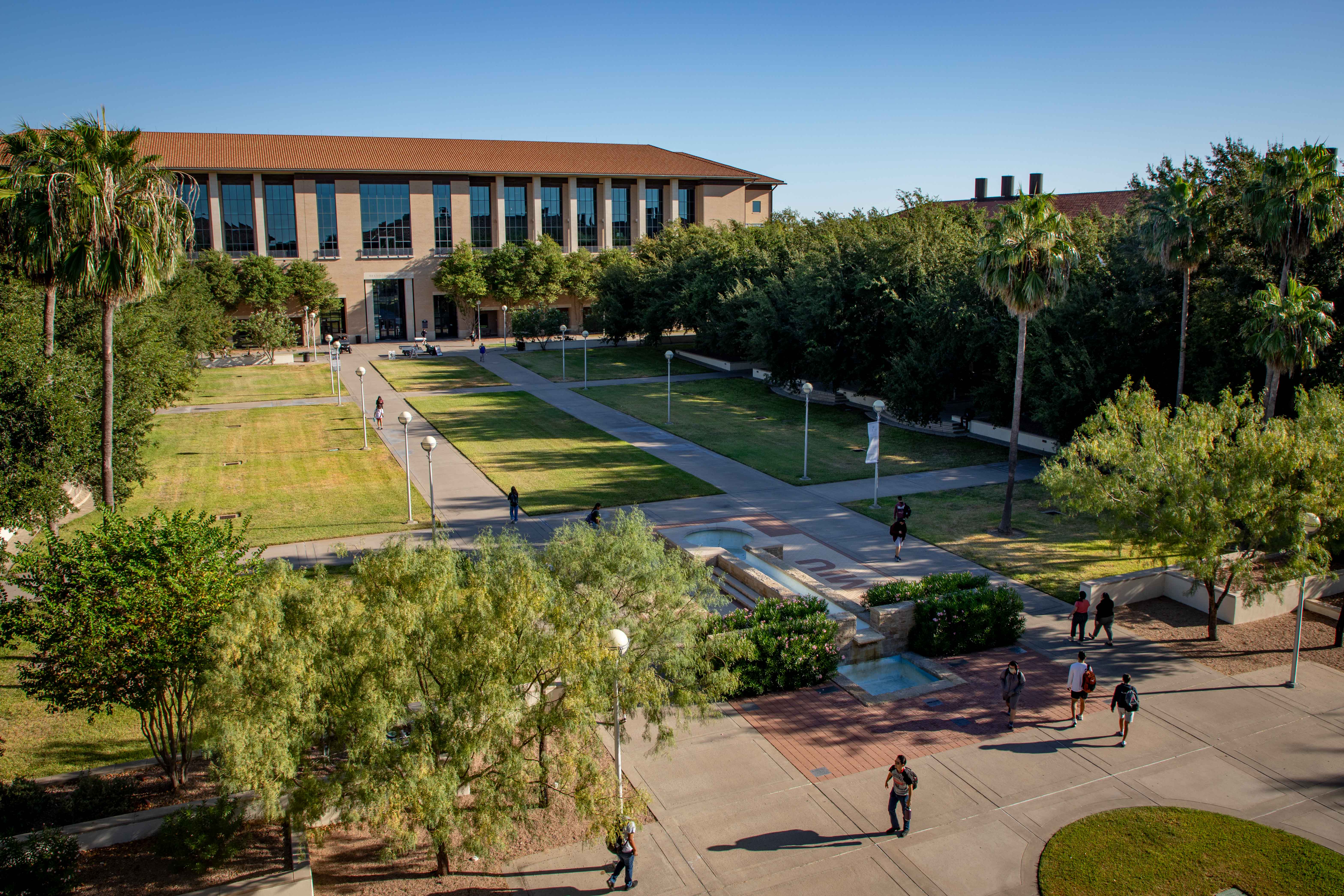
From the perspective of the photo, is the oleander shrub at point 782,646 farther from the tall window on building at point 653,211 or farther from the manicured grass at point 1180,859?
A: the tall window on building at point 653,211

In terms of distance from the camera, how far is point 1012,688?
15.1 metres

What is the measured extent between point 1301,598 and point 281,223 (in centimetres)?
7022

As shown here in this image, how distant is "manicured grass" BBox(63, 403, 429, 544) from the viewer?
87.8 ft

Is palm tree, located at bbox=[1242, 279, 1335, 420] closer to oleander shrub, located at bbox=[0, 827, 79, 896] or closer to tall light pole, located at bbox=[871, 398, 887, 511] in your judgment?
tall light pole, located at bbox=[871, 398, 887, 511]

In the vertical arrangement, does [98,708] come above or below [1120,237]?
below

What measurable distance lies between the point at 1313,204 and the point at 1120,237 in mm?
8921

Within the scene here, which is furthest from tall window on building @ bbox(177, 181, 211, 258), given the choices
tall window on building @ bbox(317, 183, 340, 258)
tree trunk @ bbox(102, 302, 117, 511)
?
tree trunk @ bbox(102, 302, 117, 511)

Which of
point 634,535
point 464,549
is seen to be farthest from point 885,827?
point 464,549

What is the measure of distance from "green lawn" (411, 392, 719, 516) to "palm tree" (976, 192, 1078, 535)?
430 inches

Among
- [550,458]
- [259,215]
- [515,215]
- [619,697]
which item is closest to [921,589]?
[619,697]

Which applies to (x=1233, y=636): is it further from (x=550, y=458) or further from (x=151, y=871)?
(x=550, y=458)

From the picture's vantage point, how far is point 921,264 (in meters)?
38.4

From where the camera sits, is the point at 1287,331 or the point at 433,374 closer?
the point at 1287,331

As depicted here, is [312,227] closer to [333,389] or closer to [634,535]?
[333,389]
